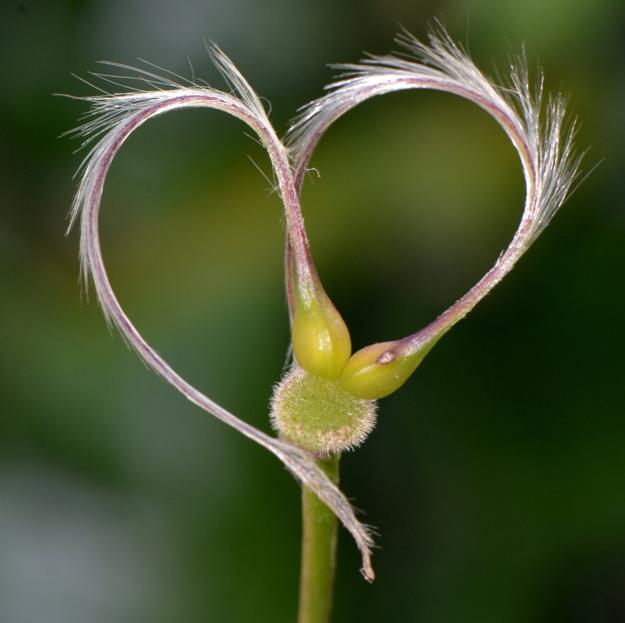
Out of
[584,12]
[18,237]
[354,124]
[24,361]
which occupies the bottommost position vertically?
[24,361]

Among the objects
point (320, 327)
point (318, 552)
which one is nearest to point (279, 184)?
point (320, 327)

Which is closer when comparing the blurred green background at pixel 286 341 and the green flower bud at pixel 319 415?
the green flower bud at pixel 319 415

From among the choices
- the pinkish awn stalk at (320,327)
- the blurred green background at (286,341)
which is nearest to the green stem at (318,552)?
the pinkish awn stalk at (320,327)

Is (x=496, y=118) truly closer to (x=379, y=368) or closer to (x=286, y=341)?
(x=379, y=368)

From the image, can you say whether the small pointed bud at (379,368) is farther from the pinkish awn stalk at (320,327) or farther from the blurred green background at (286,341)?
the blurred green background at (286,341)

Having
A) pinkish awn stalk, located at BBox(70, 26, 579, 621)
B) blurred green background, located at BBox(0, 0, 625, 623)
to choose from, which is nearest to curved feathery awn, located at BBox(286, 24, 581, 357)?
pinkish awn stalk, located at BBox(70, 26, 579, 621)

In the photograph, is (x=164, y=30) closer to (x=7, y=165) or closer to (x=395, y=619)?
(x=7, y=165)

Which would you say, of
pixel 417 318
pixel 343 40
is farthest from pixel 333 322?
pixel 343 40
